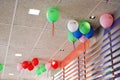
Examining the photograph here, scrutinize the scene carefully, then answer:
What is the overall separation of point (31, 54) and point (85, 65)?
250 cm

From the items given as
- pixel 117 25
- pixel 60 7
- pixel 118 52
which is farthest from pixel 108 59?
pixel 60 7

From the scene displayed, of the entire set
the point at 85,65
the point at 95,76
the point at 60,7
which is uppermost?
the point at 60,7

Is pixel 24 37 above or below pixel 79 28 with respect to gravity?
above

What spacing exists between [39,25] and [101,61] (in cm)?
178

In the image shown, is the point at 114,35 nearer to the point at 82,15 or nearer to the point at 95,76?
the point at 82,15

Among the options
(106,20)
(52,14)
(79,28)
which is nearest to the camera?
(52,14)

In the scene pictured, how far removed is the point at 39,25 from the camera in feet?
17.9

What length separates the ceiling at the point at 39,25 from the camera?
445 centimetres

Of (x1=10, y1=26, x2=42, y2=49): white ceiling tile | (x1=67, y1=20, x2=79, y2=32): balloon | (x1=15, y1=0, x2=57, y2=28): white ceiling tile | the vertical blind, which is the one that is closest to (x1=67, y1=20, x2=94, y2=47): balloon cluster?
(x1=67, y1=20, x2=79, y2=32): balloon

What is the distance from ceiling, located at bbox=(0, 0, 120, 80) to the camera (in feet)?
14.6

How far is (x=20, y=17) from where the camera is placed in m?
5.04

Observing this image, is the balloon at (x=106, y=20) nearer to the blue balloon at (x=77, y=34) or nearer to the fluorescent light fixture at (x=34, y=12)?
the blue balloon at (x=77, y=34)

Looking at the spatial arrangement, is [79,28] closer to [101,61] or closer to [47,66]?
[101,61]

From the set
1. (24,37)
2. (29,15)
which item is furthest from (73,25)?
(24,37)
